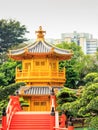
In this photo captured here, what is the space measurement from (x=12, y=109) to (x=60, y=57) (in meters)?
9.28

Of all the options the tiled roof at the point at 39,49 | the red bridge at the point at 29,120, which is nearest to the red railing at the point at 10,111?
the red bridge at the point at 29,120

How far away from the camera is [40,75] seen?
26344 millimetres

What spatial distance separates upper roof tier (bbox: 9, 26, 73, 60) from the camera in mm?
26344

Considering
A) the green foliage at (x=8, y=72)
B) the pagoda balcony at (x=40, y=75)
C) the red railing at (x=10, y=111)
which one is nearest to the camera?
the red railing at (x=10, y=111)

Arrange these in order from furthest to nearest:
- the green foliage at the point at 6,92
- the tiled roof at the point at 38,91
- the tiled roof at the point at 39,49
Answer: the tiled roof at the point at 39,49 → the tiled roof at the point at 38,91 → the green foliage at the point at 6,92

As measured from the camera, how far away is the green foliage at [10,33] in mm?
51344

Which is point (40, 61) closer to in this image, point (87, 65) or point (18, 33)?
point (87, 65)

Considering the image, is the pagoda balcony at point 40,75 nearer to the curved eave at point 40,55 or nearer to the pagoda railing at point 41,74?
the pagoda railing at point 41,74

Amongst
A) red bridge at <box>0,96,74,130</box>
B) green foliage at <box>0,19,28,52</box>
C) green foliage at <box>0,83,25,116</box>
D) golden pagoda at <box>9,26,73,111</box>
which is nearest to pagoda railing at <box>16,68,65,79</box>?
golden pagoda at <box>9,26,73,111</box>

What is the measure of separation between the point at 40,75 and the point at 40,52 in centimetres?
144

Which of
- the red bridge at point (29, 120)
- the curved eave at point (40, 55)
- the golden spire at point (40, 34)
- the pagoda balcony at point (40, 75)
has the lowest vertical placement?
the red bridge at point (29, 120)

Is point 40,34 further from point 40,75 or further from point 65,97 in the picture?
point 65,97

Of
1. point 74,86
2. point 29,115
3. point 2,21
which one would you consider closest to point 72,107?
point 29,115

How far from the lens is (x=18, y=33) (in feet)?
176
